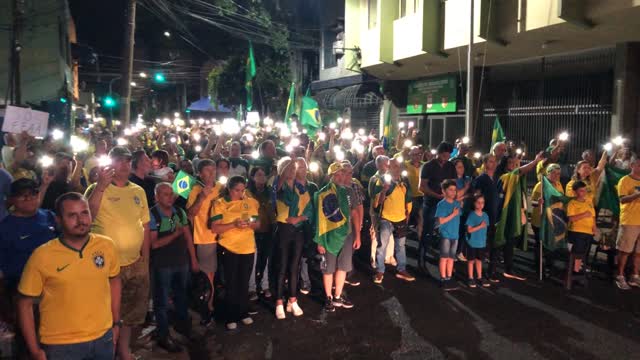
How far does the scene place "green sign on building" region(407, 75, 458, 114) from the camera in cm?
1811

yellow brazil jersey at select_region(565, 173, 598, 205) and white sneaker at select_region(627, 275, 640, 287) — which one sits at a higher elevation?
yellow brazil jersey at select_region(565, 173, 598, 205)

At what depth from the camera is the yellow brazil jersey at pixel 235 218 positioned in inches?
227

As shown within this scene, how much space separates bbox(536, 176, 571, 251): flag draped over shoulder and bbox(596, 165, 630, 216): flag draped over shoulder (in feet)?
3.16

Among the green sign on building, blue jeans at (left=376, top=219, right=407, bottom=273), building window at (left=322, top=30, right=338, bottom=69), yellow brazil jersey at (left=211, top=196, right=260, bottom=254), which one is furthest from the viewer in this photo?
building window at (left=322, top=30, right=338, bottom=69)

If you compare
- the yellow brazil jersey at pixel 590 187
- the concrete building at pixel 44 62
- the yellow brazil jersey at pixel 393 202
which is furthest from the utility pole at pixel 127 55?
the yellow brazil jersey at pixel 590 187

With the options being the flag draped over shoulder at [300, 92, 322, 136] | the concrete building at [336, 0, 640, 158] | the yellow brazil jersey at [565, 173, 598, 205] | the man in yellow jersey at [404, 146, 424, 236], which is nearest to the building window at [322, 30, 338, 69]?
the concrete building at [336, 0, 640, 158]

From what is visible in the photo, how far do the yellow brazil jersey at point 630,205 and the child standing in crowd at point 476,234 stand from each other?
188 cm

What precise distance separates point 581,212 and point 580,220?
11 cm

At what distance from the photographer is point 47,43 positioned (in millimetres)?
20344

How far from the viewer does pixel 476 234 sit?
23.8 ft

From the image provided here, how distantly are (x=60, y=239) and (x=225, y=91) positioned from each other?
28903 mm

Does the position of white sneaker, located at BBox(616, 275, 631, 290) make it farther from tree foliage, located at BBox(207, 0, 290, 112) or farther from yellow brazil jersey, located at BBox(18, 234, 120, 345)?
tree foliage, located at BBox(207, 0, 290, 112)

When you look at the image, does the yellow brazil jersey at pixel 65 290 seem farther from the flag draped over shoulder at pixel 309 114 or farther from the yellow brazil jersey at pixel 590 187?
the flag draped over shoulder at pixel 309 114

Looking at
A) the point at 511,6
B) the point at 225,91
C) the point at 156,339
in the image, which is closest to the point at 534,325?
the point at 156,339
